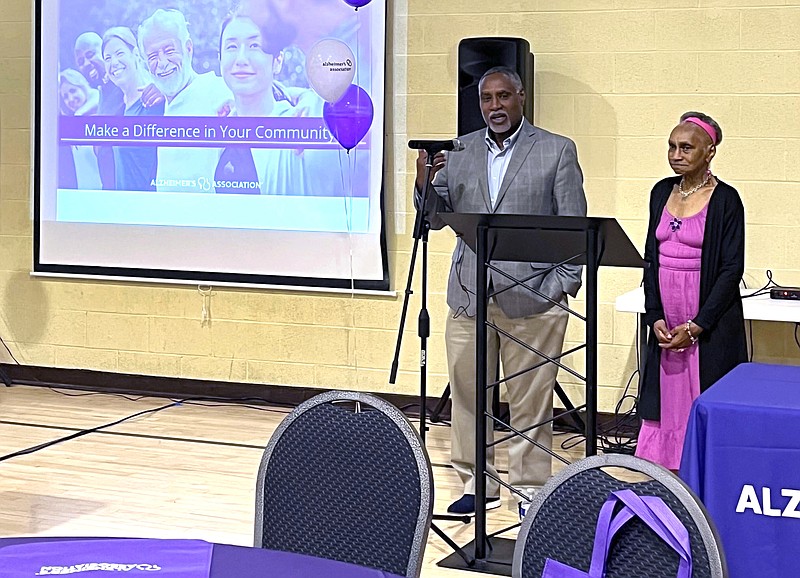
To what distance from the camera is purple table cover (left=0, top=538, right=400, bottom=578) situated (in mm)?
1850

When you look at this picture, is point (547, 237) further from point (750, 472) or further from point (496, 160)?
point (750, 472)

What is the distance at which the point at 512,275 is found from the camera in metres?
4.37

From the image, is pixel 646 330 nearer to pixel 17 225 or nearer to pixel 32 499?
pixel 32 499

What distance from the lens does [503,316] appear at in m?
4.46

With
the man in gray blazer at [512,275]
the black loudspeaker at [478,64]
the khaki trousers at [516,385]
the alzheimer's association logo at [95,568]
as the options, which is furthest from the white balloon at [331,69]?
the alzheimer's association logo at [95,568]

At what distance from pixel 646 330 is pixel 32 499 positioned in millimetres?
2767

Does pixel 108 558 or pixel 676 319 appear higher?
pixel 676 319

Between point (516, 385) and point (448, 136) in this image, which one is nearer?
point (516, 385)

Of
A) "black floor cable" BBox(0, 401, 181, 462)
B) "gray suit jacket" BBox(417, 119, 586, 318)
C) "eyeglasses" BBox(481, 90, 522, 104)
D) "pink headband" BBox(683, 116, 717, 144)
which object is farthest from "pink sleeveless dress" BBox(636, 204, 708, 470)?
"black floor cable" BBox(0, 401, 181, 462)

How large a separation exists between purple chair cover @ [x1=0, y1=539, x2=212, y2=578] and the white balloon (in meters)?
3.47

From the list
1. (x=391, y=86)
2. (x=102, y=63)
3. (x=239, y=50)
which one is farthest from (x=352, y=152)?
(x=102, y=63)

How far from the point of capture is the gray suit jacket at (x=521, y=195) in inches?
169

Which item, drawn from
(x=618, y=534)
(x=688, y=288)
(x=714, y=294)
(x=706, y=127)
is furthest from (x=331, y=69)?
(x=618, y=534)

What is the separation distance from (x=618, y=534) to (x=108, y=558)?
0.87m
